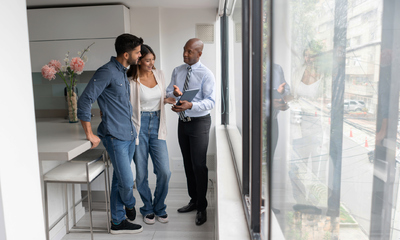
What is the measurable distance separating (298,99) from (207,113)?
2148 mm

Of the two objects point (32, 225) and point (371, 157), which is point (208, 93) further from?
point (371, 157)

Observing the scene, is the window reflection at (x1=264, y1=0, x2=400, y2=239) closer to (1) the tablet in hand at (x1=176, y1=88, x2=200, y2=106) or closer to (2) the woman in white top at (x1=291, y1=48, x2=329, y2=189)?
(2) the woman in white top at (x1=291, y1=48, x2=329, y2=189)

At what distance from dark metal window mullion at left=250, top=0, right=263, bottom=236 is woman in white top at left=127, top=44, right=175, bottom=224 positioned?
1.53 m

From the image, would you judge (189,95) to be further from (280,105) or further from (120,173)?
(280,105)

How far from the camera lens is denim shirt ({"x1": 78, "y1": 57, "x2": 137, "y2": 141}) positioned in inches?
88.0

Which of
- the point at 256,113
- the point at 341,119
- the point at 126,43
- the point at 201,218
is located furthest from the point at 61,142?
the point at 341,119

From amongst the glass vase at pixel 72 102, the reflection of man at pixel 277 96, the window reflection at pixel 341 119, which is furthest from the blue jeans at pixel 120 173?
the window reflection at pixel 341 119

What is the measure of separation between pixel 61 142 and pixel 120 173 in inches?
19.9

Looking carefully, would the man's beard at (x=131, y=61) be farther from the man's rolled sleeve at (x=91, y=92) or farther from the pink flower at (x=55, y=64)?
the pink flower at (x=55, y=64)

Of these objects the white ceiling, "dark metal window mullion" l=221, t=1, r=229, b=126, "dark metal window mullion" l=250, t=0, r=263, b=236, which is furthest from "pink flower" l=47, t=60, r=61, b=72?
"dark metal window mullion" l=250, t=0, r=263, b=236

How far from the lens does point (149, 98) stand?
265 cm

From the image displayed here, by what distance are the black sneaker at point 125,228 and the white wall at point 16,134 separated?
1.43 m

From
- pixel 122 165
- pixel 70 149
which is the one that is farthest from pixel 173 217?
pixel 70 149

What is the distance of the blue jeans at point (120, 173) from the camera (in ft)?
7.98
